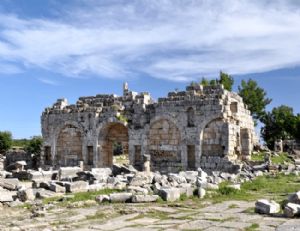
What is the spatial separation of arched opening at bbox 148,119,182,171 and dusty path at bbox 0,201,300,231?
A: 13.1 m

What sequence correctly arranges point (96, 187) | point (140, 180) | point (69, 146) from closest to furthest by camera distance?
point (96, 187)
point (140, 180)
point (69, 146)

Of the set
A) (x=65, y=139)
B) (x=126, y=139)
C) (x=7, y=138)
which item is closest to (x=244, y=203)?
(x=126, y=139)

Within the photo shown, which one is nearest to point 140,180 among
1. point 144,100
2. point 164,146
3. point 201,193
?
point 201,193

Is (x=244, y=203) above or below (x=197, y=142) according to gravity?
below

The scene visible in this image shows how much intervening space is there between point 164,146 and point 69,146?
23.6 feet

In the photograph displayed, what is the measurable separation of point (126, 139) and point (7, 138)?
30575 millimetres

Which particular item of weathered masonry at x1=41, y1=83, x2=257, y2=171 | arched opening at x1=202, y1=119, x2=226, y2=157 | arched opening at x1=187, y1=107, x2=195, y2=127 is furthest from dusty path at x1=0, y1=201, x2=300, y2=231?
arched opening at x1=187, y1=107, x2=195, y2=127

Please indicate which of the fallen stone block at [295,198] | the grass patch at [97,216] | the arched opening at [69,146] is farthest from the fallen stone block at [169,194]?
the arched opening at [69,146]

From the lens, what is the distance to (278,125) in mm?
47781

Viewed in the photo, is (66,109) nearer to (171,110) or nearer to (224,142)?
(171,110)

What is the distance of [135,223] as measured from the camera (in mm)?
7887

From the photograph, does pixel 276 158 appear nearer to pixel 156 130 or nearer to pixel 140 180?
pixel 156 130

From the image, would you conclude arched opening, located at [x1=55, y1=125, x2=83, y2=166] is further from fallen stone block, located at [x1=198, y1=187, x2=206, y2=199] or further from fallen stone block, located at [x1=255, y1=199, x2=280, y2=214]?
fallen stone block, located at [x1=255, y1=199, x2=280, y2=214]

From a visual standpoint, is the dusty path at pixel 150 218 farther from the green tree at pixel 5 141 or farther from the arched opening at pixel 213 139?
the green tree at pixel 5 141
